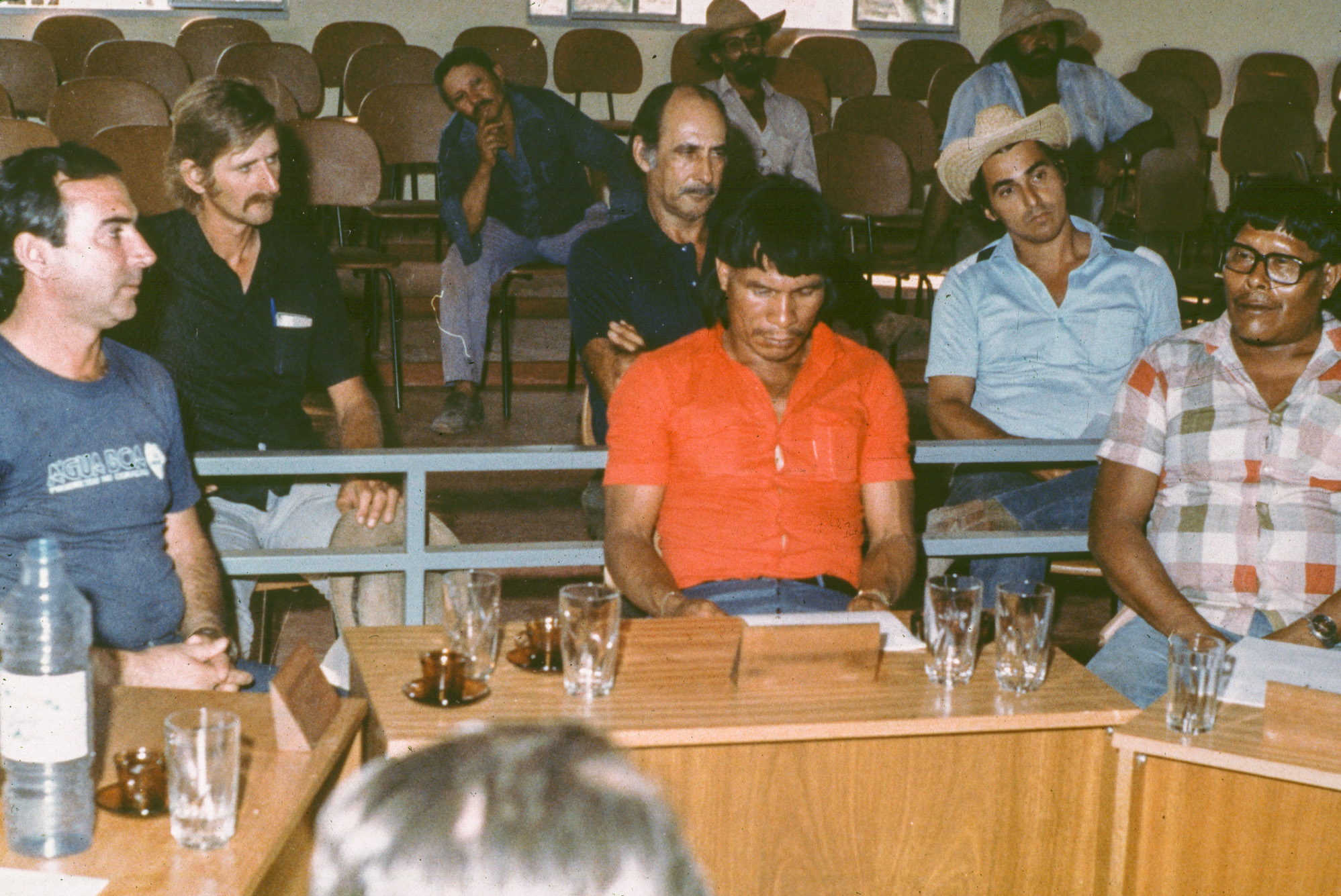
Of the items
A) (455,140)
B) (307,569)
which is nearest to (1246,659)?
(307,569)

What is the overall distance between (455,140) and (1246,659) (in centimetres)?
354

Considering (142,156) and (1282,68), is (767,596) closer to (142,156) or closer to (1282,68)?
(142,156)

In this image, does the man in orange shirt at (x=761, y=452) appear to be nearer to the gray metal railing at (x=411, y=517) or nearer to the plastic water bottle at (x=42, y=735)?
the gray metal railing at (x=411, y=517)

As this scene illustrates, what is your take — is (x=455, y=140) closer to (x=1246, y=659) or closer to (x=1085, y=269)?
(x=1085, y=269)

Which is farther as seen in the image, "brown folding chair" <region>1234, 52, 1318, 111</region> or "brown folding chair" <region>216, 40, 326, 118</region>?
"brown folding chair" <region>1234, 52, 1318, 111</region>

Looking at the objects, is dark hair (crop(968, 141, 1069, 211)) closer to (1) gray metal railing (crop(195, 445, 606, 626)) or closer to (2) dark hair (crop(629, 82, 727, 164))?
(2) dark hair (crop(629, 82, 727, 164))

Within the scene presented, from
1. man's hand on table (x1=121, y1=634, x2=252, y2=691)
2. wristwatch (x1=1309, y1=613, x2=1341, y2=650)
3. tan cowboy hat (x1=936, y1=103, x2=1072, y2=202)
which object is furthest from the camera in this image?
tan cowboy hat (x1=936, y1=103, x2=1072, y2=202)

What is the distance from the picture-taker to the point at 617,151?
14.4 ft

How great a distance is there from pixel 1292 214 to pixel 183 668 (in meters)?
1.90

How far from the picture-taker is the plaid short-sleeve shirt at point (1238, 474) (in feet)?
7.08

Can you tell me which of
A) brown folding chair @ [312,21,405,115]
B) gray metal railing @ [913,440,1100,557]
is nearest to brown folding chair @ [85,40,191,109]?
brown folding chair @ [312,21,405,115]

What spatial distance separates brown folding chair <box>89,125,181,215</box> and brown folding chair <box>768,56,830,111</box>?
3.23m

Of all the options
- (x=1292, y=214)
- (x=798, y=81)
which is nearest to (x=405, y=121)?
(x=798, y=81)

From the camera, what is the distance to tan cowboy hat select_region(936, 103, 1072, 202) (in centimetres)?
287
